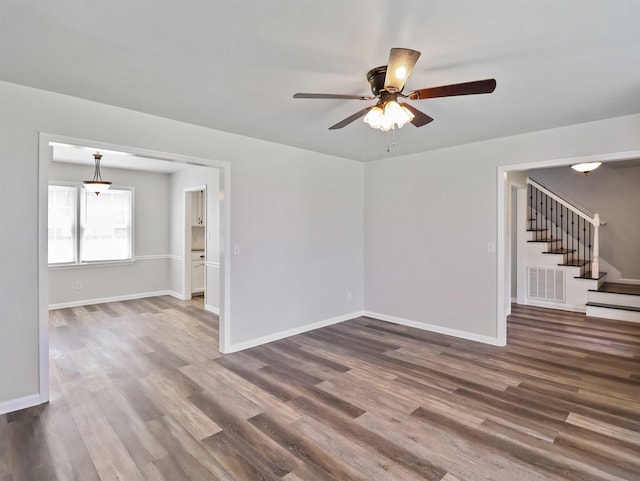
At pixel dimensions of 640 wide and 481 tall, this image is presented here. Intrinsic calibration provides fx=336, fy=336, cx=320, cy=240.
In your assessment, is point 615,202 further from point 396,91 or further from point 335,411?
point 335,411

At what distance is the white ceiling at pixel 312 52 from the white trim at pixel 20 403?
248cm

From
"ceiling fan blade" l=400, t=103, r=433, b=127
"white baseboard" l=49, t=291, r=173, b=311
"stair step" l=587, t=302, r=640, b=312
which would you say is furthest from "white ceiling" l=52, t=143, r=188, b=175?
"stair step" l=587, t=302, r=640, b=312

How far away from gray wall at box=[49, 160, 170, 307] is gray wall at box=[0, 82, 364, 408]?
12.8 feet

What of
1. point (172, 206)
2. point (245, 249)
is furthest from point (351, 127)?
point (172, 206)

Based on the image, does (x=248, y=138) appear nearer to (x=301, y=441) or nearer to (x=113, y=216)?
(x=301, y=441)

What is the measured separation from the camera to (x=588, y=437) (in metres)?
2.31

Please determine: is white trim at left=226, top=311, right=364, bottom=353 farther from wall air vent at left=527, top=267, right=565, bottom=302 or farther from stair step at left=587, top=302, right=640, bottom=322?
stair step at left=587, top=302, right=640, bottom=322

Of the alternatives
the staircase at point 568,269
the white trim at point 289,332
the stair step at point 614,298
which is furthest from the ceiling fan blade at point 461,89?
the stair step at point 614,298

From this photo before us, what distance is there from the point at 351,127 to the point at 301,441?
2919 millimetres

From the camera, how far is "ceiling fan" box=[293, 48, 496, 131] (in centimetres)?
186

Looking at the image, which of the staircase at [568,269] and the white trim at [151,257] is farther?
the white trim at [151,257]

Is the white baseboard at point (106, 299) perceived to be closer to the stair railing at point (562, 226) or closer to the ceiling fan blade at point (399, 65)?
the ceiling fan blade at point (399, 65)

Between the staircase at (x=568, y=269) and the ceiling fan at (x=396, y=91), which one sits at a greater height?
the ceiling fan at (x=396, y=91)

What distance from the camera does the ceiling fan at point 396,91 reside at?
1.86 metres
